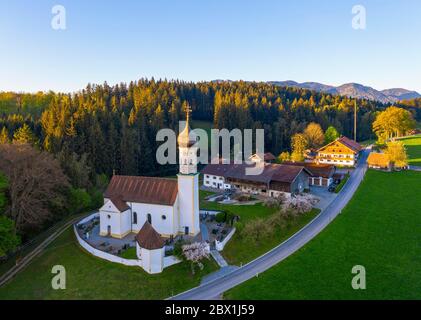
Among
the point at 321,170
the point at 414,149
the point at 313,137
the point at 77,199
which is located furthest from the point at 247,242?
the point at 414,149

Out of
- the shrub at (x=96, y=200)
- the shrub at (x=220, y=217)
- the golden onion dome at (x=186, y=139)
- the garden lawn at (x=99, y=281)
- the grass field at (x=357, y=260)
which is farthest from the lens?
the shrub at (x=96, y=200)

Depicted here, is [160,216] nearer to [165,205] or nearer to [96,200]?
[165,205]

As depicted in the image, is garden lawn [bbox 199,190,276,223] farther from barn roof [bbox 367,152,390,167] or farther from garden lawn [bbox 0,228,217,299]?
barn roof [bbox 367,152,390,167]

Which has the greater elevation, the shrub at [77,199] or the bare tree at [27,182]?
the bare tree at [27,182]

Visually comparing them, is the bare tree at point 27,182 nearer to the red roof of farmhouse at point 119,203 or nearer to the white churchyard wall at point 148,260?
the red roof of farmhouse at point 119,203

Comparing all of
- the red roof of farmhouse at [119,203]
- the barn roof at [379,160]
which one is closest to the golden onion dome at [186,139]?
the red roof of farmhouse at [119,203]

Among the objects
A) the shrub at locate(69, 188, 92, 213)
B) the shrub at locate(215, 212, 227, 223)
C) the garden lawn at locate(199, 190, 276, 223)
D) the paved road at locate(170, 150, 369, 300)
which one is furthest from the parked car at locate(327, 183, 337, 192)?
the shrub at locate(69, 188, 92, 213)
